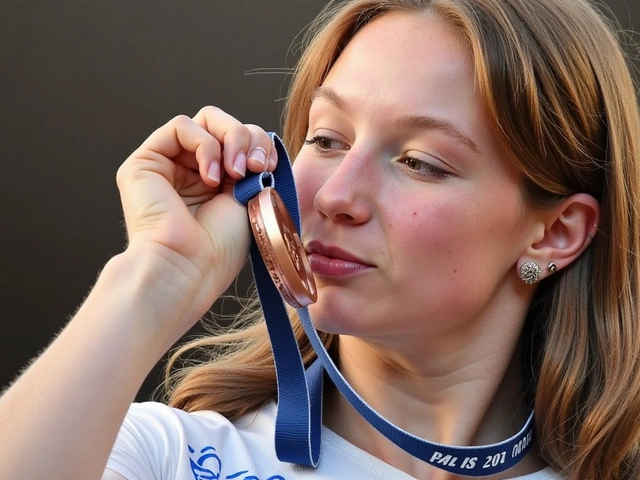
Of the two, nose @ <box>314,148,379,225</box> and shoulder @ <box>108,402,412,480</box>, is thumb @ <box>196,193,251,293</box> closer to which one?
nose @ <box>314,148,379,225</box>

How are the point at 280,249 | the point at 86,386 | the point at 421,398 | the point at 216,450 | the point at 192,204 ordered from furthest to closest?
the point at 421,398
the point at 216,450
the point at 192,204
the point at 280,249
the point at 86,386

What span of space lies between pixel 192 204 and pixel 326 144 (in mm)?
268

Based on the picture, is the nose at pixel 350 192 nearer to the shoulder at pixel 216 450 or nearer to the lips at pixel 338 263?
the lips at pixel 338 263

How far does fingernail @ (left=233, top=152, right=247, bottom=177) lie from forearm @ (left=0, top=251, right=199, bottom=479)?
0.20m

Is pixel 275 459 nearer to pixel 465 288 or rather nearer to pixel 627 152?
pixel 465 288

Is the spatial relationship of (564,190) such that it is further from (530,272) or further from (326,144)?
(326,144)

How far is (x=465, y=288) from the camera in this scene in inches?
65.0

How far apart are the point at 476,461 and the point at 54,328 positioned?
1.90 metres

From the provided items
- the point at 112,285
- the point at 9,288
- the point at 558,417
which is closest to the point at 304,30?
the point at 9,288

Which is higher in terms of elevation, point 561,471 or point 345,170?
point 345,170

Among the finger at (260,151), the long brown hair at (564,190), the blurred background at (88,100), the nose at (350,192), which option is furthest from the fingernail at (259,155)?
the blurred background at (88,100)

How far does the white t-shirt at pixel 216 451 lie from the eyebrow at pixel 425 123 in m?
0.50

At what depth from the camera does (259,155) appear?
4.77 feet

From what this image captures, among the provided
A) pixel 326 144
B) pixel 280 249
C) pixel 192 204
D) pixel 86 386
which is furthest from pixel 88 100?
pixel 86 386
